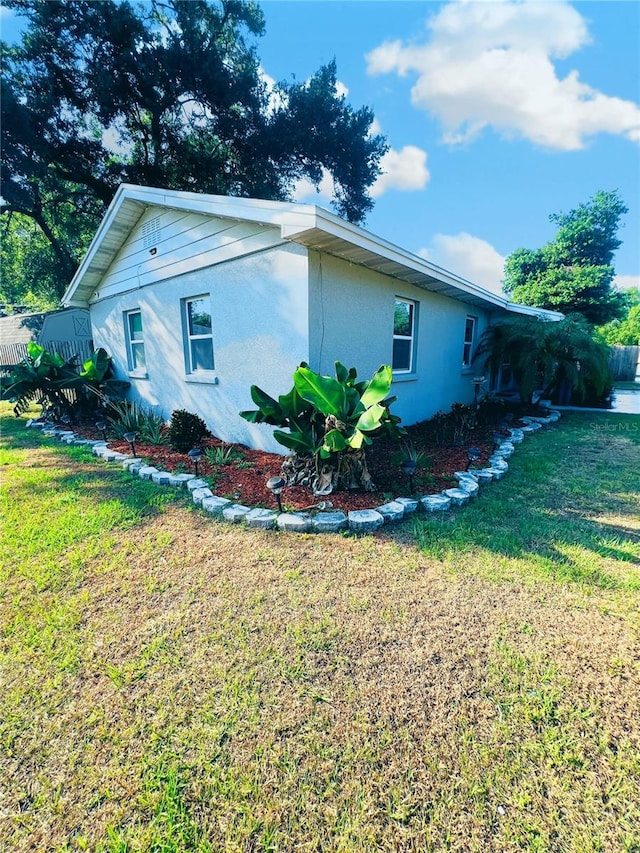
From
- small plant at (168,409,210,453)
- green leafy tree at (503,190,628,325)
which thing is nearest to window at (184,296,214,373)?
small plant at (168,409,210,453)

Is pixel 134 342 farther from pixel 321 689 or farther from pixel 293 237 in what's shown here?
pixel 321 689

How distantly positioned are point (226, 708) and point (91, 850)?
0.64 meters

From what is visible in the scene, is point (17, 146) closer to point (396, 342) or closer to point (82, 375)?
point (82, 375)

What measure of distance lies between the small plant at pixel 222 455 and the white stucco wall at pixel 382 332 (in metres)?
1.87

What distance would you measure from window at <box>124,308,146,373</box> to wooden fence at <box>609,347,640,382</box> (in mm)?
21686

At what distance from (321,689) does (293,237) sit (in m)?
4.63

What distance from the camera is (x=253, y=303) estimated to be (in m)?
5.52

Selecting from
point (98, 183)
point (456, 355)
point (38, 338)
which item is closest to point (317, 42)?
point (98, 183)

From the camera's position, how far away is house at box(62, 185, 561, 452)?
5.00 m

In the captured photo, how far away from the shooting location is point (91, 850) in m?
1.34

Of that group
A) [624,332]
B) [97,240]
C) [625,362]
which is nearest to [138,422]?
[97,240]

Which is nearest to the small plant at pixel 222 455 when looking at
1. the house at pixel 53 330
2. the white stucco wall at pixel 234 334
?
the white stucco wall at pixel 234 334

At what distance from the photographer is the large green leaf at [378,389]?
3.70 m

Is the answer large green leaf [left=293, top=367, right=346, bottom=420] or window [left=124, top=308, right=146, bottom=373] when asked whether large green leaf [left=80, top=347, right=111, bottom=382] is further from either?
large green leaf [left=293, top=367, right=346, bottom=420]
